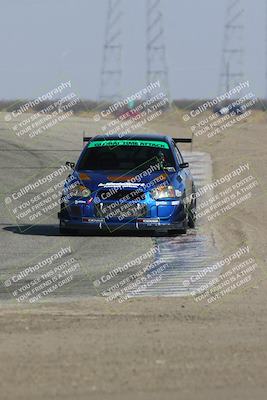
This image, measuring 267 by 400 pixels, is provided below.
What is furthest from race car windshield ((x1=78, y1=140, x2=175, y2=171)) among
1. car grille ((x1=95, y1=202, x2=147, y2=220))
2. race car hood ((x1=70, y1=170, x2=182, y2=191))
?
car grille ((x1=95, y1=202, x2=147, y2=220))

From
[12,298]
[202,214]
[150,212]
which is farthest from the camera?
[202,214]

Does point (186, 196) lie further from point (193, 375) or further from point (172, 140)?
point (193, 375)

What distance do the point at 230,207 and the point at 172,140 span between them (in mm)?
3013

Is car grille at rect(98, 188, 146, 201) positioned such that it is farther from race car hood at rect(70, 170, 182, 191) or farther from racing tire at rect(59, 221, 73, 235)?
racing tire at rect(59, 221, 73, 235)

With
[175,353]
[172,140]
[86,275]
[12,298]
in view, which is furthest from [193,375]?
[172,140]

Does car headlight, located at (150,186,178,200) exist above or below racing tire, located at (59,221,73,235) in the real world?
above

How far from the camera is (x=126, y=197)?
1499cm

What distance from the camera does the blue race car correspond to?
49.1 ft

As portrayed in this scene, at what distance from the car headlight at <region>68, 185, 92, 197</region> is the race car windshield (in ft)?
2.39

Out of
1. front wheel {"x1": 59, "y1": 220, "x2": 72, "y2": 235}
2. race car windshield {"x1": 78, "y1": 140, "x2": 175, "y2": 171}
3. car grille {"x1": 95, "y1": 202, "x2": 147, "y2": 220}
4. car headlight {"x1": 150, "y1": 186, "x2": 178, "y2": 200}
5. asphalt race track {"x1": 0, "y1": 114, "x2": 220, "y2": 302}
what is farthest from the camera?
race car windshield {"x1": 78, "y1": 140, "x2": 175, "y2": 171}

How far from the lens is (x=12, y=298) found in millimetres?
10062

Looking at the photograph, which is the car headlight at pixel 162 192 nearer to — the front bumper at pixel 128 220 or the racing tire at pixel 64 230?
the front bumper at pixel 128 220

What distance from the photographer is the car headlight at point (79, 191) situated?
49.4 feet

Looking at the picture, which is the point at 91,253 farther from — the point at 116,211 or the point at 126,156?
the point at 126,156
